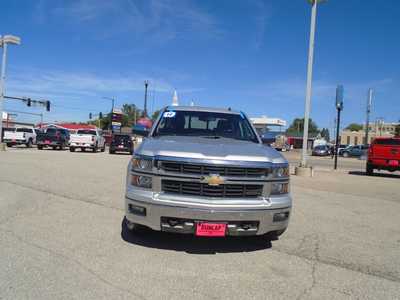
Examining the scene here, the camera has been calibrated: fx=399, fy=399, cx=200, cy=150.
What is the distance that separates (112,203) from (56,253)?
3.21 meters

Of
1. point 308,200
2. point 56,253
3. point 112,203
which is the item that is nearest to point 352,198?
point 308,200

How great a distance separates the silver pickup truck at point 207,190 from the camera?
177 inches

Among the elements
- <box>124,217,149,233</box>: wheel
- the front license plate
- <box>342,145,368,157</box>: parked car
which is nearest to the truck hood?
the front license plate

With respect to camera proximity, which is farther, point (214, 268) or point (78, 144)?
point (78, 144)

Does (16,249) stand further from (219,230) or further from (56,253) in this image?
(219,230)

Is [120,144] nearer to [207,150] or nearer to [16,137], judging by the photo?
[16,137]

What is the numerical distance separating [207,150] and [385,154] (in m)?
15.9

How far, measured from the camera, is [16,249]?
4805 mm

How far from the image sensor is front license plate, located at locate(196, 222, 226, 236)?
4488 mm

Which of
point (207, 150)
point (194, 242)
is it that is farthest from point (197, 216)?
point (194, 242)

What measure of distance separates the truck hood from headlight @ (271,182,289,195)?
0.28 m

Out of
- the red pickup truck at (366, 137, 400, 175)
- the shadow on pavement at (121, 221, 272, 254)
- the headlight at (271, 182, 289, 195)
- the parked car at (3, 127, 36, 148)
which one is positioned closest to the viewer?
the headlight at (271, 182, 289, 195)

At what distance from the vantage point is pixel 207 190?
15.0 feet

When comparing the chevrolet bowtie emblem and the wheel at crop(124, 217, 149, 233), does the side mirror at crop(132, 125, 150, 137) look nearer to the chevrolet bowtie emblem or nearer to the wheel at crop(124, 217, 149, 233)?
the wheel at crop(124, 217, 149, 233)
